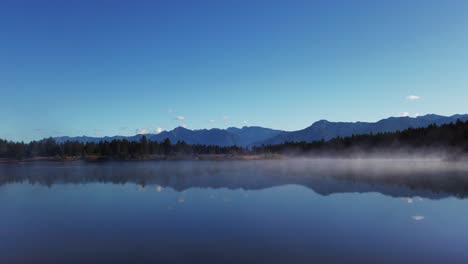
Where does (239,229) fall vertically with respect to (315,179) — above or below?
above

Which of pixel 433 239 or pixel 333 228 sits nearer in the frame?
pixel 433 239

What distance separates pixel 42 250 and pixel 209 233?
33.5 ft

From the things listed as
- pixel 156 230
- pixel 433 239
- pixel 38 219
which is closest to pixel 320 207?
pixel 433 239

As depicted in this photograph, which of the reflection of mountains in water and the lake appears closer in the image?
the lake

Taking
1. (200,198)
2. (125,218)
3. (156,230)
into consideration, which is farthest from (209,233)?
(200,198)

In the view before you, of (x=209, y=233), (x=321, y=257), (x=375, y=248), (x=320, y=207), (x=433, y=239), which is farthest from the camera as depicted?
(x=320, y=207)

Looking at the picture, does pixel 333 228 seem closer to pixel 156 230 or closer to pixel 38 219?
pixel 156 230

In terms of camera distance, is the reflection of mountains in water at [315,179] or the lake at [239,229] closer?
the lake at [239,229]

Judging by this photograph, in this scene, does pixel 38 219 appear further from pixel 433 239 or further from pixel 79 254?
pixel 433 239

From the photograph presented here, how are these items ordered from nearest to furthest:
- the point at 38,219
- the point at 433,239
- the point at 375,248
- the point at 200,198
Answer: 1. the point at 375,248
2. the point at 433,239
3. the point at 38,219
4. the point at 200,198

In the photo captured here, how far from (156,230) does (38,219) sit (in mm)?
12641

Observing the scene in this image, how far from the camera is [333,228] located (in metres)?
21.6

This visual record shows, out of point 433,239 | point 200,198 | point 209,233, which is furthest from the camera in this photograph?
point 200,198

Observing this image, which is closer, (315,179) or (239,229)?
(239,229)
